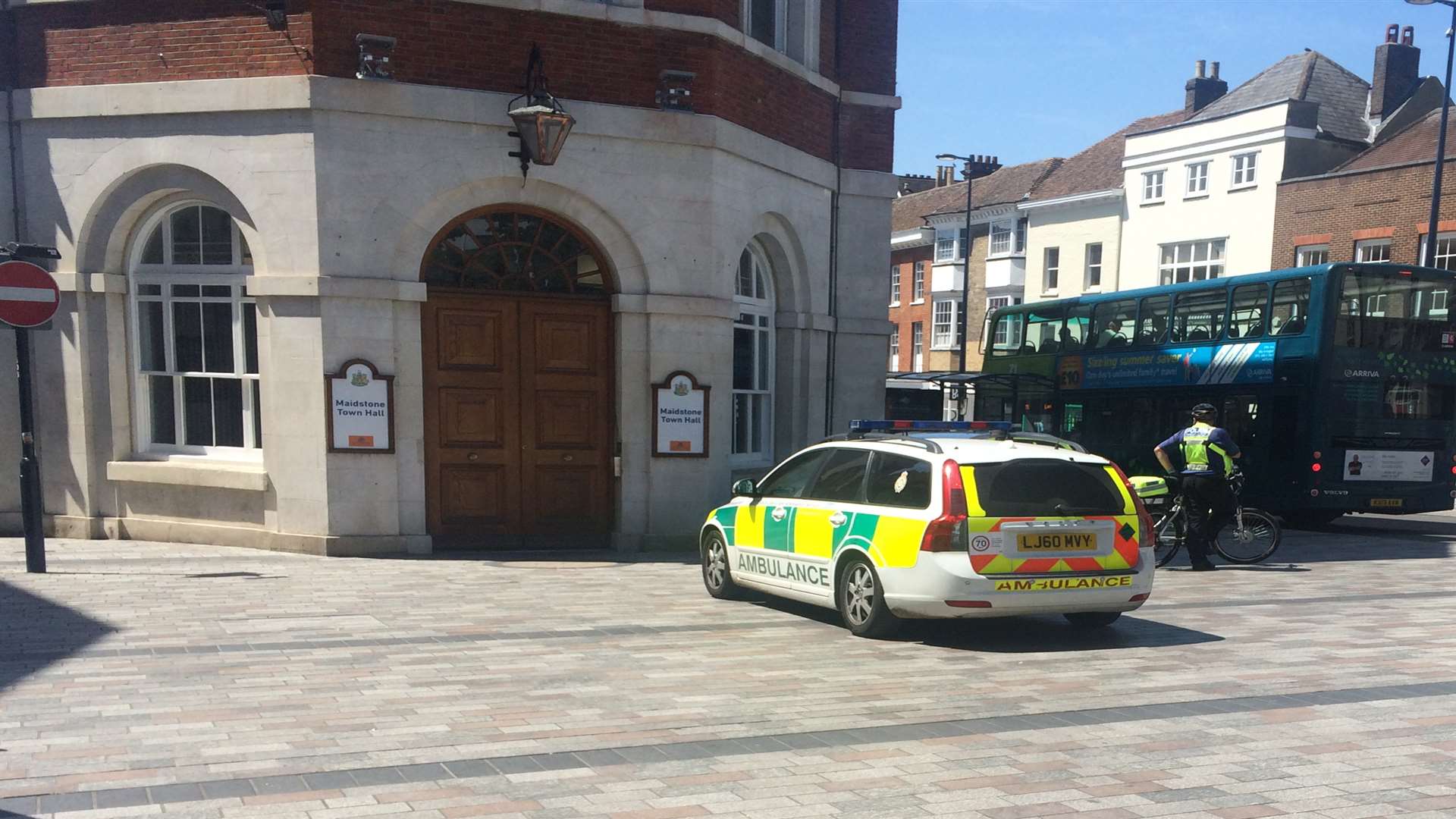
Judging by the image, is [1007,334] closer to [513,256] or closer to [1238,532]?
[1238,532]

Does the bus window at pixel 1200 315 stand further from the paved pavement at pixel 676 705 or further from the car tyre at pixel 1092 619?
the car tyre at pixel 1092 619

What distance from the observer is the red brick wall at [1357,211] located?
3191cm

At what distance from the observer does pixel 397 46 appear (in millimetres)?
11977

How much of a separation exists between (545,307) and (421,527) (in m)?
2.72

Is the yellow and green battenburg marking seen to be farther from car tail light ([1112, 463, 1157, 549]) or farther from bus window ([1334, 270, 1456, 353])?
bus window ([1334, 270, 1456, 353])

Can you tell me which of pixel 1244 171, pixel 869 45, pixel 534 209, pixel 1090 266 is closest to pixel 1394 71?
pixel 1244 171

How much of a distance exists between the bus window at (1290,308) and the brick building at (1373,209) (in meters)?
18.5

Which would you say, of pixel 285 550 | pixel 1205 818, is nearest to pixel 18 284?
pixel 285 550

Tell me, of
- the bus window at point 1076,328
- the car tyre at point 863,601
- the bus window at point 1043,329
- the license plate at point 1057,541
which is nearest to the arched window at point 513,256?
the car tyre at point 863,601

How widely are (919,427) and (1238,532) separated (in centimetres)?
558

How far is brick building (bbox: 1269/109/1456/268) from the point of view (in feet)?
104

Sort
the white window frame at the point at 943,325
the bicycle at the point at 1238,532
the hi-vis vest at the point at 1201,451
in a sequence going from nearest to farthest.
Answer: the hi-vis vest at the point at 1201,451 → the bicycle at the point at 1238,532 → the white window frame at the point at 943,325

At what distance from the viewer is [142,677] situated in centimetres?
679

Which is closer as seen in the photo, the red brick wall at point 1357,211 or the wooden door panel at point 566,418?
the wooden door panel at point 566,418
